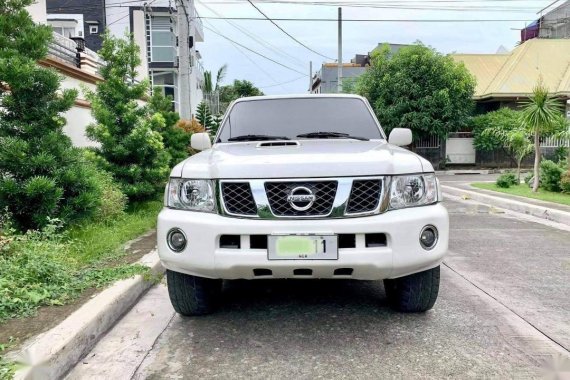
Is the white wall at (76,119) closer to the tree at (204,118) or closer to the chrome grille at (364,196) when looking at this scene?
the chrome grille at (364,196)

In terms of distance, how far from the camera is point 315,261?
129 inches

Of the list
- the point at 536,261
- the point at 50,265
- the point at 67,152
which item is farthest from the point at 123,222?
the point at 536,261

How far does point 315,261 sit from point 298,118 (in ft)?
6.61

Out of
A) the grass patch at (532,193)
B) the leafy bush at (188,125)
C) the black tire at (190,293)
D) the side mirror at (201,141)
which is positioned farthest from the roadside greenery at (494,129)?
the black tire at (190,293)

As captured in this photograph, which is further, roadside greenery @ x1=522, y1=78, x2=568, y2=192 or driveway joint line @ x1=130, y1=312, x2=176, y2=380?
roadside greenery @ x1=522, y1=78, x2=568, y2=192

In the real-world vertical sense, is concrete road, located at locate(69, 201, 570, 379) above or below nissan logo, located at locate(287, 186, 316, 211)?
below

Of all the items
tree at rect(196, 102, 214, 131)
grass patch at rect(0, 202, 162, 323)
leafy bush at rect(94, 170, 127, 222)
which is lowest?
grass patch at rect(0, 202, 162, 323)

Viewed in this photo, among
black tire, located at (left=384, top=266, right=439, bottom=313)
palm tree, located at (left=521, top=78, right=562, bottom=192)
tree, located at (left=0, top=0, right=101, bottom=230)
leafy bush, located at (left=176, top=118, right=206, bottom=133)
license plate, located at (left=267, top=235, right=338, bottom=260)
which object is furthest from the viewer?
leafy bush, located at (left=176, top=118, right=206, bottom=133)

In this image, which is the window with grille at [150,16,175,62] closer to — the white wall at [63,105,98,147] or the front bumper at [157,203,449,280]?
the white wall at [63,105,98,147]

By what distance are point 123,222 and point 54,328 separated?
4133 millimetres


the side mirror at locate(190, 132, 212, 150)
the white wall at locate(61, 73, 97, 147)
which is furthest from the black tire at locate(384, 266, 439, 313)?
the white wall at locate(61, 73, 97, 147)

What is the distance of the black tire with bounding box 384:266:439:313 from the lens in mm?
3740

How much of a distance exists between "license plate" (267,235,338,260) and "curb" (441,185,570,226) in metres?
6.93

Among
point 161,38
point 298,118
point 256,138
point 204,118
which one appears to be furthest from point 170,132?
point 161,38
